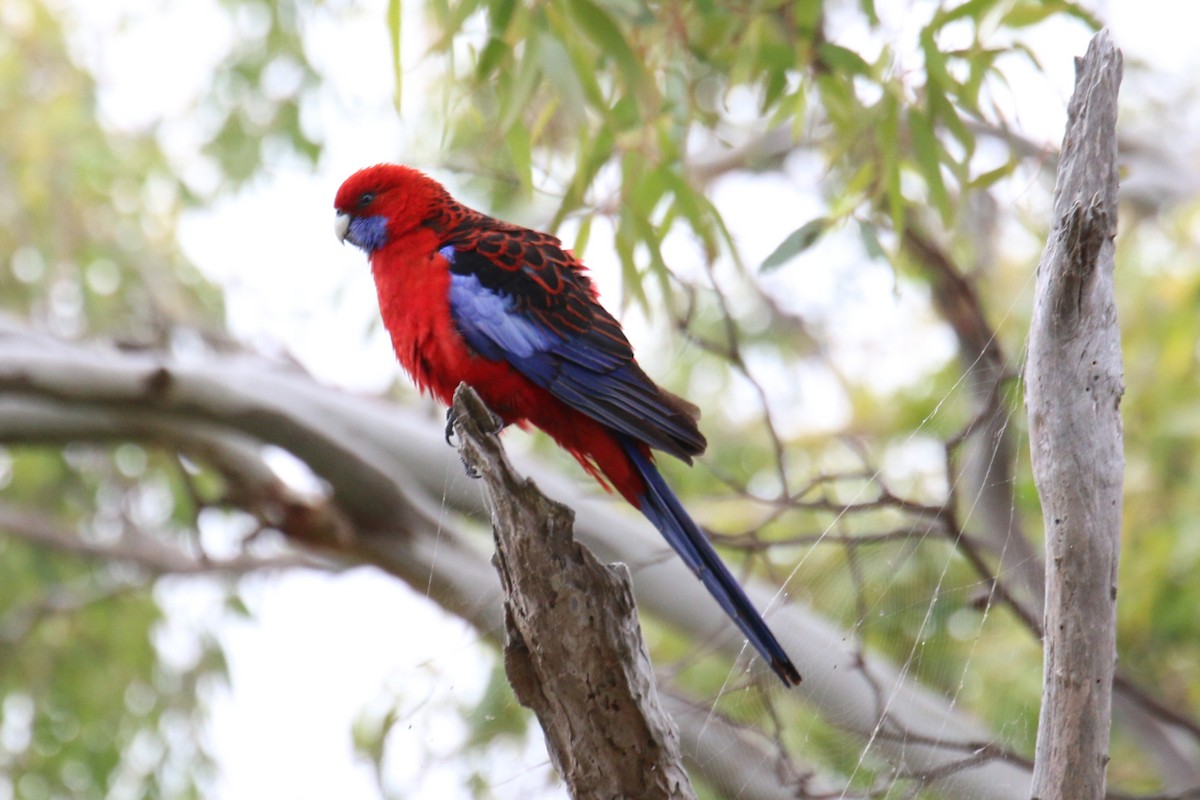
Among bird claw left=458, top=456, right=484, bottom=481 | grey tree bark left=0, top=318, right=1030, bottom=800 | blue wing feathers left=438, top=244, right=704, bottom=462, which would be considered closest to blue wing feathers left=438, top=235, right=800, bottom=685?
blue wing feathers left=438, top=244, right=704, bottom=462

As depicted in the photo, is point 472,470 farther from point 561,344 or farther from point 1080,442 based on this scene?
point 1080,442

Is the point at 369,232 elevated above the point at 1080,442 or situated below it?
above

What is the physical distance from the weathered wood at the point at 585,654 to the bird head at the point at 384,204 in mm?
1297

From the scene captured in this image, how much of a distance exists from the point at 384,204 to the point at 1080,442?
6.02 ft

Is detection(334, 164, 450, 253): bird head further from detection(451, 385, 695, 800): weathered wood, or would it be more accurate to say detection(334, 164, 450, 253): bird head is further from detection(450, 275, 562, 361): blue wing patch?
detection(451, 385, 695, 800): weathered wood

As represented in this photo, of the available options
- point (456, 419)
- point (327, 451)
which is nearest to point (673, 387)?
point (327, 451)

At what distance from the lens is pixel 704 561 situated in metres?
2.29

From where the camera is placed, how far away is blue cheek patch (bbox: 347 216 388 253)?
2.97 meters

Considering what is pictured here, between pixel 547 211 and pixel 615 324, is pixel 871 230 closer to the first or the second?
pixel 615 324

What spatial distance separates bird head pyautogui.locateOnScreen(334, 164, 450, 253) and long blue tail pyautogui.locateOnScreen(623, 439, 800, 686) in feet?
2.75

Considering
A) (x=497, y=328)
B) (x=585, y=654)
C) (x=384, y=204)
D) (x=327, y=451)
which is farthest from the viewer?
(x=327, y=451)

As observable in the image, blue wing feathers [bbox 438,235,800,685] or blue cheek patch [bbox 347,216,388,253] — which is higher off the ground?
blue cheek patch [bbox 347,216,388,253]

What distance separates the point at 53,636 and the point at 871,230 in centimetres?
493

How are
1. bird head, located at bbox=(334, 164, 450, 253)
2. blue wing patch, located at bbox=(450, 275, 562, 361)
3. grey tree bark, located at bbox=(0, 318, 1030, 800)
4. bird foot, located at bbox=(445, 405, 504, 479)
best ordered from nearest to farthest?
bird foot, located at bbox=(445, 405, 504, 479) < blue wing patch, located at bbox=(450, 275, 562, 361) < bird head, located at bbox=(334, 164, 450, 253) < grey tree bark, located at bbox=(0, 318, 1030, 800)
